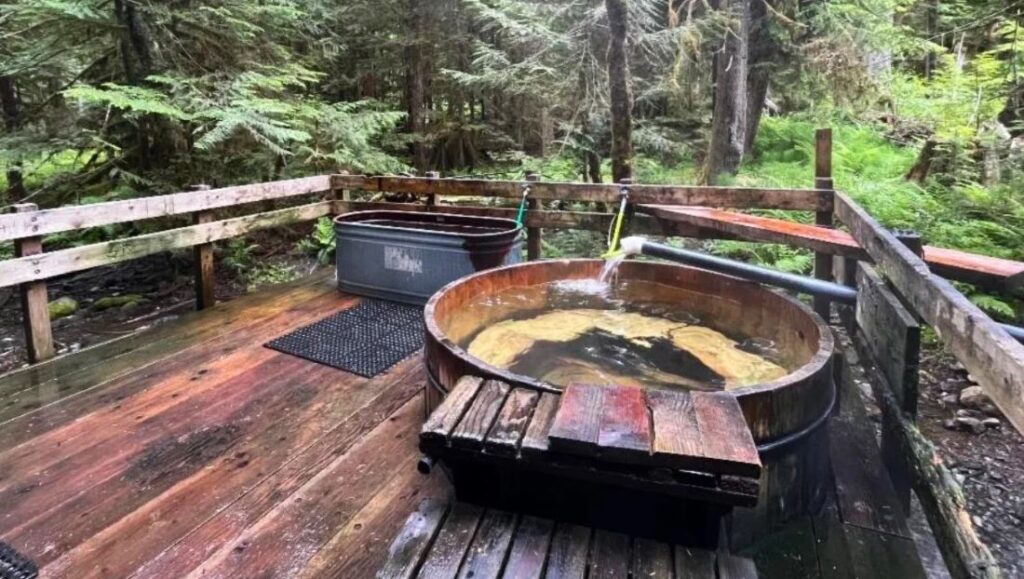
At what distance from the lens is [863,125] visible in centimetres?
931

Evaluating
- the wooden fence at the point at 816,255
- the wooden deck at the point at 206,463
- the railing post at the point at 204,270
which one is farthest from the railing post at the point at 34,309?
the railing post at the point at 204,270

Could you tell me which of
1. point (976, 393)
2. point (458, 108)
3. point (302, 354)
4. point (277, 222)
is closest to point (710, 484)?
point (302, 354)

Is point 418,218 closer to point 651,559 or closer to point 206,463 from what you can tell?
point 206,463

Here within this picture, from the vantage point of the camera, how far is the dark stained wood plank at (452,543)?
1.17 m

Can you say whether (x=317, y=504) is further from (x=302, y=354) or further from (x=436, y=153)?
(x=436, y=153)

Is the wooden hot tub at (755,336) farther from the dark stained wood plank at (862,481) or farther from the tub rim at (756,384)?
the dark stained wood plank at (862,481)

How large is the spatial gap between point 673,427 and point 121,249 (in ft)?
11.5

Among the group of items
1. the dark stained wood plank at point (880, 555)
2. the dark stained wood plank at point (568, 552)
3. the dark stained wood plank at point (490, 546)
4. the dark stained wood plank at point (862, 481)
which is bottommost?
the dark stained wood plank at point (880, 555)

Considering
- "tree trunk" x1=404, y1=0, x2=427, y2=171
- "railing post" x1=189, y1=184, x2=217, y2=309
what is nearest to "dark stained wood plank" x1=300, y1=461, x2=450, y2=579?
"railing post" x1=189, y1=184, x2=217, y2=309

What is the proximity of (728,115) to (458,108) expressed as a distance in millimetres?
5164

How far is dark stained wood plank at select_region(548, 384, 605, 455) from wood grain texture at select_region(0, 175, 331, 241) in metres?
3.01

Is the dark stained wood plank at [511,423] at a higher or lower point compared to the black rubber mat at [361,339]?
higher

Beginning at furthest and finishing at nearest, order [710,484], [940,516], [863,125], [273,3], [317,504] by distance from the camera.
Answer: [863,125] < [273,3] < [317,504] < [940,516] < [710,484]

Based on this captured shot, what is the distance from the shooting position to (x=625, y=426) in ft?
4.12
